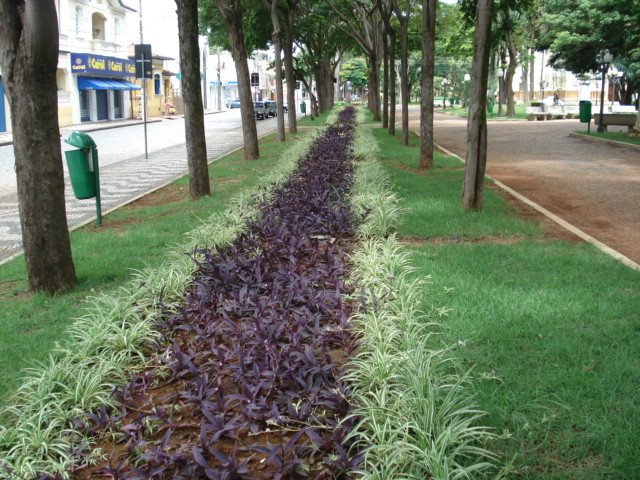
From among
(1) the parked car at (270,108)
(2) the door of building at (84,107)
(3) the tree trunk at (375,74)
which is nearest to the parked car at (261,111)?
(1) the parked car at (270,108)

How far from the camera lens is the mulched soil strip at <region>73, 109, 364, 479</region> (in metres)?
3.17

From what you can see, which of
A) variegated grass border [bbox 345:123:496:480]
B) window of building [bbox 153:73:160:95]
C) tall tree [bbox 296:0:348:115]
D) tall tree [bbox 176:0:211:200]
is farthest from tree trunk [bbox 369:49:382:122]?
window of building [bbox 153:73:160:95]

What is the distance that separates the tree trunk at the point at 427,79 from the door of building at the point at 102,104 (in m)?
37.5

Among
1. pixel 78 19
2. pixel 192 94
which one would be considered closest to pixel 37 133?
pixel 192 94

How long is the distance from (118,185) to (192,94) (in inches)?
155

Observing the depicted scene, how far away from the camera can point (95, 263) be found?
6.96 m

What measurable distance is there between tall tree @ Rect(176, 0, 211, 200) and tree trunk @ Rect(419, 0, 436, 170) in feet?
15.8

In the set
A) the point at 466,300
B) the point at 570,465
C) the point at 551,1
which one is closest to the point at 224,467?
the point at 570,465

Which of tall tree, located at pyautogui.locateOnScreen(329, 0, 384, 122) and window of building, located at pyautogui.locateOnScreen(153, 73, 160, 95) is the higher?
tall tree, located at pyautogui.locateOnScreen(329, 0, 384, 122)

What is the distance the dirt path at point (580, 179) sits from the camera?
28.9ft

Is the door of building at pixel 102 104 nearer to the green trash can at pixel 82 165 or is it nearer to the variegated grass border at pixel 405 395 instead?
the green trash can at pixel 82 165

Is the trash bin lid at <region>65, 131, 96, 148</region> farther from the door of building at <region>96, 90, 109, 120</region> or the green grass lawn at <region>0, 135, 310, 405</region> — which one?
the door of building at <region>96, 90, 109, 120</region>

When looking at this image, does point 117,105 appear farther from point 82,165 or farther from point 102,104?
point 82,165

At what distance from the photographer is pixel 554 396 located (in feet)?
12.0
